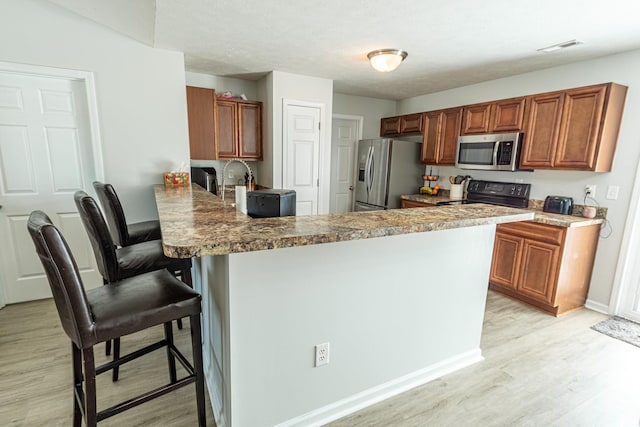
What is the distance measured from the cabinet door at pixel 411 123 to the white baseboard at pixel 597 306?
2.92m

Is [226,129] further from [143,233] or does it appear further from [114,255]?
[114,255]

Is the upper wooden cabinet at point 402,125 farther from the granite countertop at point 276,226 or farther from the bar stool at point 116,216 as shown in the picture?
the bar stool at point 116,216

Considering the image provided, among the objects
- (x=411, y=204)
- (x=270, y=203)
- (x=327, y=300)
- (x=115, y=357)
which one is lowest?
(x=115, y=357)

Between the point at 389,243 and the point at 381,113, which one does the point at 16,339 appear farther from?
the point at 381,113

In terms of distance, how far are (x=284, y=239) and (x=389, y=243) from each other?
0.73 metres

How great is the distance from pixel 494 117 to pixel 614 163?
1218 millimetres

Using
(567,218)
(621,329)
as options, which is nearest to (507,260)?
(567,218)

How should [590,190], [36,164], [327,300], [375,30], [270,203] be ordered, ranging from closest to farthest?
[327,300] < [270,203] < [375,30] < [36,164] < [590,190]

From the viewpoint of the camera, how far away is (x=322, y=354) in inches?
61.1

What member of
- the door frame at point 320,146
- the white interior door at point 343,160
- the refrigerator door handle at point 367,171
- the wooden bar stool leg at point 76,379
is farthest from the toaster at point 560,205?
the wooden bar stool leg at point 76,379

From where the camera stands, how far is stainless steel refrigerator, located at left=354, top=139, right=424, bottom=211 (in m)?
4.55

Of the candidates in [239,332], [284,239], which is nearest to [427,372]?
[239,332]

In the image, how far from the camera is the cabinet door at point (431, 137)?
4309mm

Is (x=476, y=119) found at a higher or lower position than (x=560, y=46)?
lower
